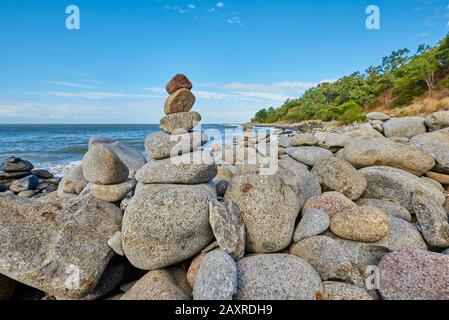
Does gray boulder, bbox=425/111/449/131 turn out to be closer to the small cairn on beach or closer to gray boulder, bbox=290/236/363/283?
gray boulder, bbox=290/236/363/283

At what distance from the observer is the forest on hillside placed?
136 feet

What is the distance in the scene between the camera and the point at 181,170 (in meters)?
4.12

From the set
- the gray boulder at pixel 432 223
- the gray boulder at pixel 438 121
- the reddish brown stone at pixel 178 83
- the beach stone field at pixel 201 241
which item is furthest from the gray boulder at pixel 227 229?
the gray boulder at pixel 438 121

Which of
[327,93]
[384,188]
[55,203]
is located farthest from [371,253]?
[327,93]

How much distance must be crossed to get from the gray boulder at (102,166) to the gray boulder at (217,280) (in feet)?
10.2

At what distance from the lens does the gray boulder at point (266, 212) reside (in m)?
3.60

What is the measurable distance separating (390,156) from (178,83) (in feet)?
17.5

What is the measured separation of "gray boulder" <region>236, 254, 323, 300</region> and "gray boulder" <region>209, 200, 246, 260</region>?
20 cm

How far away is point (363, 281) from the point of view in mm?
3131

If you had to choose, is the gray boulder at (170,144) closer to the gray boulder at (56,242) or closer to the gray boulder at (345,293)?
the gray boulder at (56,242)

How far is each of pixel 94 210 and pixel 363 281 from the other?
4011mm

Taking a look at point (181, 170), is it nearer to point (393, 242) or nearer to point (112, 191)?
point (112, 191)

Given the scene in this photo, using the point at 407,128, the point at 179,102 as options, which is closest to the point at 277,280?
the point at 179,102
